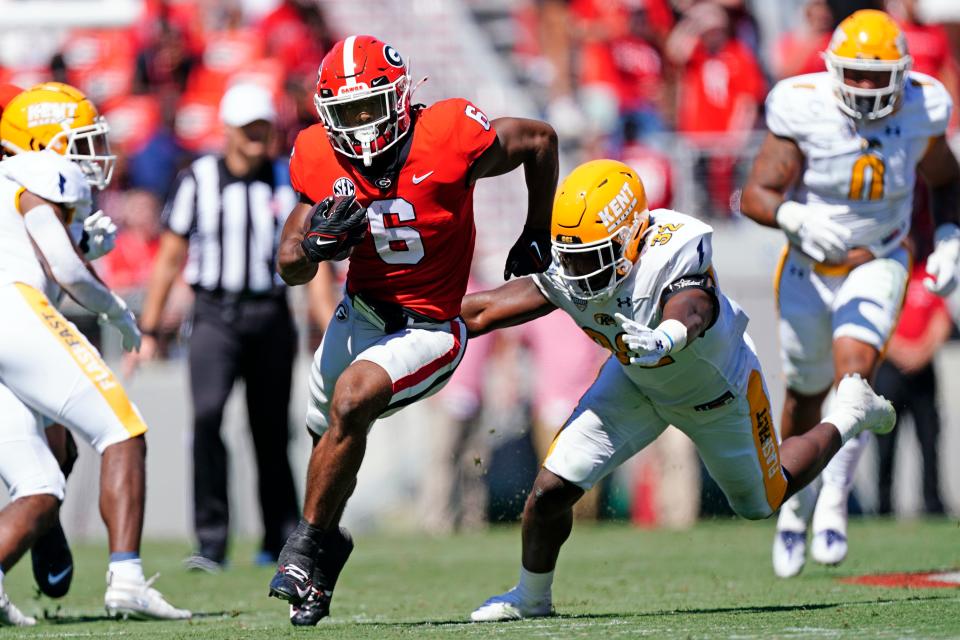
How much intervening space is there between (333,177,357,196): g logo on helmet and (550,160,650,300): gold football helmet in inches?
25.7

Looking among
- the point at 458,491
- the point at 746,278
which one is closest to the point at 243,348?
the point at 458,491

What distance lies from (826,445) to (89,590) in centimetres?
334

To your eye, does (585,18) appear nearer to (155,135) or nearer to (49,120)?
(155,135)

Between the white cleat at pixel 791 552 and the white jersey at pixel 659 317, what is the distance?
1.47 m

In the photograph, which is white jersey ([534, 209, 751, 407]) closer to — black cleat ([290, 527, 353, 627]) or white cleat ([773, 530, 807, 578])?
black cleat ([290, 527, 353, 627])

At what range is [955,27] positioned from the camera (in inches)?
500

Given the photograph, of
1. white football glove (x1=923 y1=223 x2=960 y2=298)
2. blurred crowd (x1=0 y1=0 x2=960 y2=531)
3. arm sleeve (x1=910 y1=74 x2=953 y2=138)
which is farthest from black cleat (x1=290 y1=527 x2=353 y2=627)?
blurred crowd (x1=0 y1=0 x2=960 y2=531)

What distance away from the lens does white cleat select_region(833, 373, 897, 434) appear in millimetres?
5602

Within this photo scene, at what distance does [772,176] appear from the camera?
6434mm

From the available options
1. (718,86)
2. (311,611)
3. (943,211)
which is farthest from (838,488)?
(718,86)

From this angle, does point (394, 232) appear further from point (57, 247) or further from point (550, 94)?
point (550, 94)

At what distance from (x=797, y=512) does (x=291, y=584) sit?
251cm

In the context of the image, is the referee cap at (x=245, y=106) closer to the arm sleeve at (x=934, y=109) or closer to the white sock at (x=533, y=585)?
the arm sleeve at (x=934, y=109)

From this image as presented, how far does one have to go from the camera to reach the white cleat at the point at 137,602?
5219 millimetres
